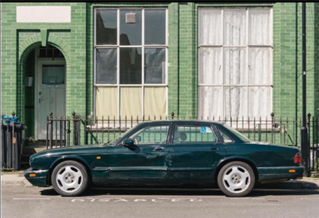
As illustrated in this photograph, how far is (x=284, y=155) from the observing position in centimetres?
954

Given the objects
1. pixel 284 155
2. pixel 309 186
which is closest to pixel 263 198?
pixel 284 155

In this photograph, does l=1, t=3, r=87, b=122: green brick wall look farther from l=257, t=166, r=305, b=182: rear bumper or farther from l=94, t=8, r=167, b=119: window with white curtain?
l=257, t=166, r=305, b=182: rear bumper

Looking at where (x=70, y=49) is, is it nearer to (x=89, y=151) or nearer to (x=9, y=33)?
(x=9, y=33)

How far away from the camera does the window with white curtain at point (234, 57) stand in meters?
14.1

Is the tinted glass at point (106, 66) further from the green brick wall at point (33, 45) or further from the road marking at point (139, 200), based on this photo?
the road marking at point (139, 200)

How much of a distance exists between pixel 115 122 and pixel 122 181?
15.1 feet

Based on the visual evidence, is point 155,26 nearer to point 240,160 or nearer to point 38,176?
point 240,160

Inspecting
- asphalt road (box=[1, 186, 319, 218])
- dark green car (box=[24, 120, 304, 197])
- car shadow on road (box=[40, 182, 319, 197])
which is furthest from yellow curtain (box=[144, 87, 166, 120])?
dark green car (box=[24, 120, 304, 197])

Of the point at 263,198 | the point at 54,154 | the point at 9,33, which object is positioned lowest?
the point at 263,198

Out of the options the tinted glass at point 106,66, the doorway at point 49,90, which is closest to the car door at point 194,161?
the tinted glass at point 106,66

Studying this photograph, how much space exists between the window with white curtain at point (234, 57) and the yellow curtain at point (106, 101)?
2305mm

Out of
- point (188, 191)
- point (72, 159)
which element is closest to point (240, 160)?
point (188, 191)

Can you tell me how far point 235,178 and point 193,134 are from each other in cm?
112

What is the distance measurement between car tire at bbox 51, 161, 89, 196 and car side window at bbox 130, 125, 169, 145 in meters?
1.14
